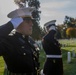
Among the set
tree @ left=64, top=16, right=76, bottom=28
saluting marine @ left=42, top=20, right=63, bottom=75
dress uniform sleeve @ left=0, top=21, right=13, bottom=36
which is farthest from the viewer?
tree @ left=64, top=16, right=76, bottom=28

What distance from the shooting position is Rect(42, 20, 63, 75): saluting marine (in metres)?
9.61

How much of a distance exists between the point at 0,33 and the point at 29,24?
1.98 ft

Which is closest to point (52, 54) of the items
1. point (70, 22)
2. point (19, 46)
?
point (19, 46)

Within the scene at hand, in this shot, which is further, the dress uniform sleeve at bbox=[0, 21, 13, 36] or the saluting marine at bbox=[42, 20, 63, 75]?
the saluting marine at bbox=[42, 20, 63, 75]

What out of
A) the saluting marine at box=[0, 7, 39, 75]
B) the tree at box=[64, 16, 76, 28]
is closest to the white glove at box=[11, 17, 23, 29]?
the saluting marine at box=[0, 7, 39, 75]

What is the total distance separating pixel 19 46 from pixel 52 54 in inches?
179

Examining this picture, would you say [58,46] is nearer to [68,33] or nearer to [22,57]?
[22,57]

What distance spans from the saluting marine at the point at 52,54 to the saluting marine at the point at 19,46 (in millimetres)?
4124

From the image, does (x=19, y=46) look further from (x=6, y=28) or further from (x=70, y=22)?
(x=70, y=22)

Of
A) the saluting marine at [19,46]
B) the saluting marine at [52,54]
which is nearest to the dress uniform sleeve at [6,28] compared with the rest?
the saluting marine at [19,46]

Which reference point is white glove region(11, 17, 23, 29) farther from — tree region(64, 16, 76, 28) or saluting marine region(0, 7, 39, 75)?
tree region(64, 16, 76, 28)

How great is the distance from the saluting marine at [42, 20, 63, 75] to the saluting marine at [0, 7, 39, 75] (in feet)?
13.5

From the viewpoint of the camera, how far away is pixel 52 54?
9703 mm

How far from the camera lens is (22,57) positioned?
17.0 ft
